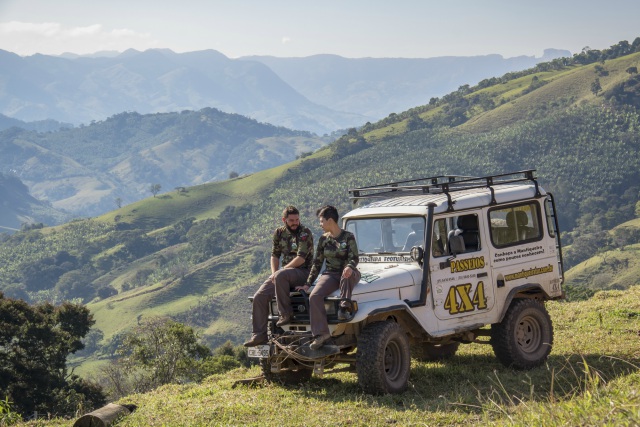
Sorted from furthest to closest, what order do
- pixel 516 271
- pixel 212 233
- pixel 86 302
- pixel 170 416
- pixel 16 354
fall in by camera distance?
pixel 212 233
pixel 86 302
pixel 16 354
pixel 516 271
pixel 170 416

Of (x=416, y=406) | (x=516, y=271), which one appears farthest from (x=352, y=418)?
(x=516, y=271)

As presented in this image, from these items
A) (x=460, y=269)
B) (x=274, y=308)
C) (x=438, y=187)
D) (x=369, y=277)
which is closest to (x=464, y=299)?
(x=460, y=269)

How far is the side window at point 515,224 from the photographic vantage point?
11484mm

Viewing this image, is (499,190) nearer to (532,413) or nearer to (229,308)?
(532,413)

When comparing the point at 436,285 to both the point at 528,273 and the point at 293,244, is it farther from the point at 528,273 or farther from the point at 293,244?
the point at 293,244

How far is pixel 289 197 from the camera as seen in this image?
199000 millimetres

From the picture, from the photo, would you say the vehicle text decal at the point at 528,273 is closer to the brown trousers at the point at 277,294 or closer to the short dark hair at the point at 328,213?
the short dark hair at the point at 328,213

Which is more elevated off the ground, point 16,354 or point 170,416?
point 170,416

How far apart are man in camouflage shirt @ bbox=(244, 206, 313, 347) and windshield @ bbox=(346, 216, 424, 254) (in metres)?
0.76

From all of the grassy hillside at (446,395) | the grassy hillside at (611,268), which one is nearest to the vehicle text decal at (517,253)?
the grassy hillside at (446,395)

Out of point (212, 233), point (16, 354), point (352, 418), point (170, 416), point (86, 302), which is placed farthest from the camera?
point (212, 233)

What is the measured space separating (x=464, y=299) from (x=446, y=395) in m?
1.62

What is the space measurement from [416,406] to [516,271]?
3216 mm

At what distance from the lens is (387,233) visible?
11.2 m
